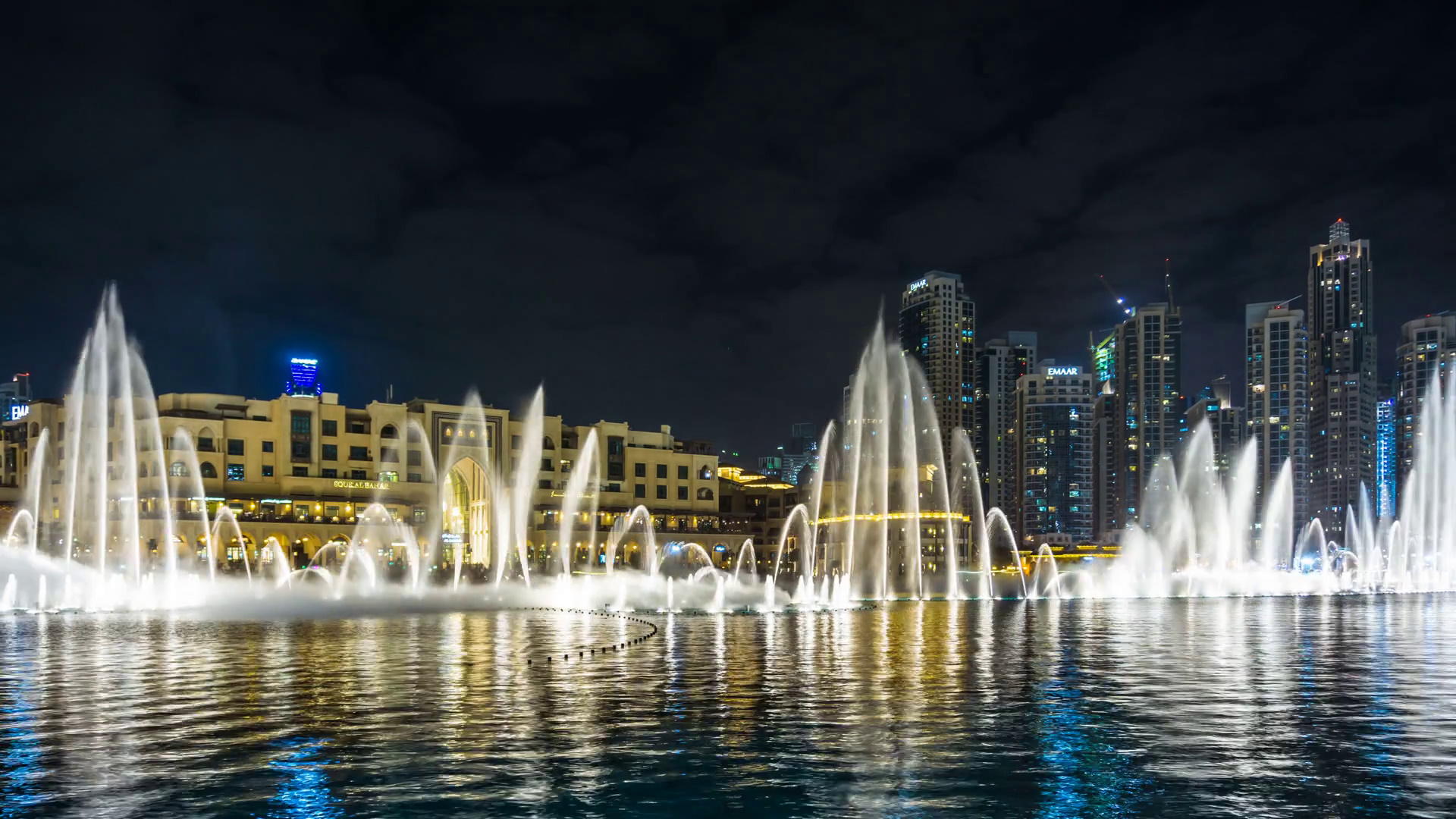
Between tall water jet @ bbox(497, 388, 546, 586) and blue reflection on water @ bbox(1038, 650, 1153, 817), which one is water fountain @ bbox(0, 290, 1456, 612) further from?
blue reflection on water @ bbox(1038, 650, 1153, 817)

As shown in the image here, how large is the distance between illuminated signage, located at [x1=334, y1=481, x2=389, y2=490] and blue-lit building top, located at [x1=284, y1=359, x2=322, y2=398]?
1423 inches

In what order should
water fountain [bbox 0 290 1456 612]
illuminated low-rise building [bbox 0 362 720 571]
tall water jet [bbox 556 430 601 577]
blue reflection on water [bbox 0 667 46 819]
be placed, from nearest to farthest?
blue reflection on water [bbox 0 667 46 819]
water fountain [bbox 0 290 1456 612]
illuminated low-rise building [bbox 0 362 720 571]
tall water jet [bbox 556 430 601 577]

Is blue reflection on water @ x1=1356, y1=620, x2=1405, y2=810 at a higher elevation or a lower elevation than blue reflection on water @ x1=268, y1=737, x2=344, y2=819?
lower

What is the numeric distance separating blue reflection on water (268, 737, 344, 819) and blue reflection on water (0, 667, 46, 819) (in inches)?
123

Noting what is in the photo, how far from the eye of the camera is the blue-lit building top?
16562 centimetres

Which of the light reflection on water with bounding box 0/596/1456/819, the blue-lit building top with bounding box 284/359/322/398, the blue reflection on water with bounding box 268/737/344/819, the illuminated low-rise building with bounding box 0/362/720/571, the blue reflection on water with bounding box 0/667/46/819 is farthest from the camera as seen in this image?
the blue-lit building top with bounding box 284/359/322/398

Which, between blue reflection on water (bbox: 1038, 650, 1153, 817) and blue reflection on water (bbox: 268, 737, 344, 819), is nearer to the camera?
blue reflection on water (bbox: 268, 737, 344, 819)

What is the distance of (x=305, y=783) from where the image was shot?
17547mm

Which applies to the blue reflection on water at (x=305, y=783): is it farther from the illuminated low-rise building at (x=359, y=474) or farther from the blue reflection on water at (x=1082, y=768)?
the illuminated low-rise building at (x=359, y=474)

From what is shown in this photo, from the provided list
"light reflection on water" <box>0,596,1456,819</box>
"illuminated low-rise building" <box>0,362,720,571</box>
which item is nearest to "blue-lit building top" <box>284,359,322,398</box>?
"illuminated low-rise building" <box>0,362,720,571</box>

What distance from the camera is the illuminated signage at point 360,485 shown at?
13212 centimetres

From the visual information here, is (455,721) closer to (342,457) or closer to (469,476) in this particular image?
(342,457)

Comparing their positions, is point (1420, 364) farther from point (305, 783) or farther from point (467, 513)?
point (305, 783)

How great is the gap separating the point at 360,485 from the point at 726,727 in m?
118
